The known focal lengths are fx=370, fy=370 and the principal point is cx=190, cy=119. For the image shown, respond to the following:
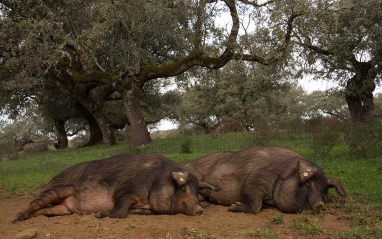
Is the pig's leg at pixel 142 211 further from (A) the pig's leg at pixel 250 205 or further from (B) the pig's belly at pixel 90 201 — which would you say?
(A) the pig's leg at pixel 250 205

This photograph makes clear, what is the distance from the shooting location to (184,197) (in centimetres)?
554

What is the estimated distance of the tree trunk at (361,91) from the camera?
899 inches

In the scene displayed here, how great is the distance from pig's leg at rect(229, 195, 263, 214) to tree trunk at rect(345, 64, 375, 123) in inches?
767

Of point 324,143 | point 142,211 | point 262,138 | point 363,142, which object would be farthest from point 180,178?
point 262,138

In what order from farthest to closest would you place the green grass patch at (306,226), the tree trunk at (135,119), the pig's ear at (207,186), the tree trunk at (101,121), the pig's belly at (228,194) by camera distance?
the tree trunk at (101,121) < the tree trunk at (135,119) < the pig's belly at (228,194) < the pig's ear at (207,186) < the green grass patch at (306,226)

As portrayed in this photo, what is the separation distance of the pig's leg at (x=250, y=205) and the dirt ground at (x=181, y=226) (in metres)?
0.10

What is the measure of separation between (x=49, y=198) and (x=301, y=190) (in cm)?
391

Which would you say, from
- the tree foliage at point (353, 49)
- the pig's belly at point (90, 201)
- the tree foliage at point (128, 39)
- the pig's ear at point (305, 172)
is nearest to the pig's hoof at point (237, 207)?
the pig's ear at point (305, 172)

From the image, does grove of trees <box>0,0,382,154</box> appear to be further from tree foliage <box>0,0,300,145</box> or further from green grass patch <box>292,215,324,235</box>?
green grass patch <box>292,215,324,235</box>

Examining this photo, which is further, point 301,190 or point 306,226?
point 301,190

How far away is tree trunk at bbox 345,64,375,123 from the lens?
2284 cm

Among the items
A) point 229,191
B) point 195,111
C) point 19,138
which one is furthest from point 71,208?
point 19,138

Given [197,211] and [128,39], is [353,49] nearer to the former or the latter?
[128,39]

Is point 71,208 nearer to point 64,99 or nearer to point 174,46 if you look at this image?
point 174,46
